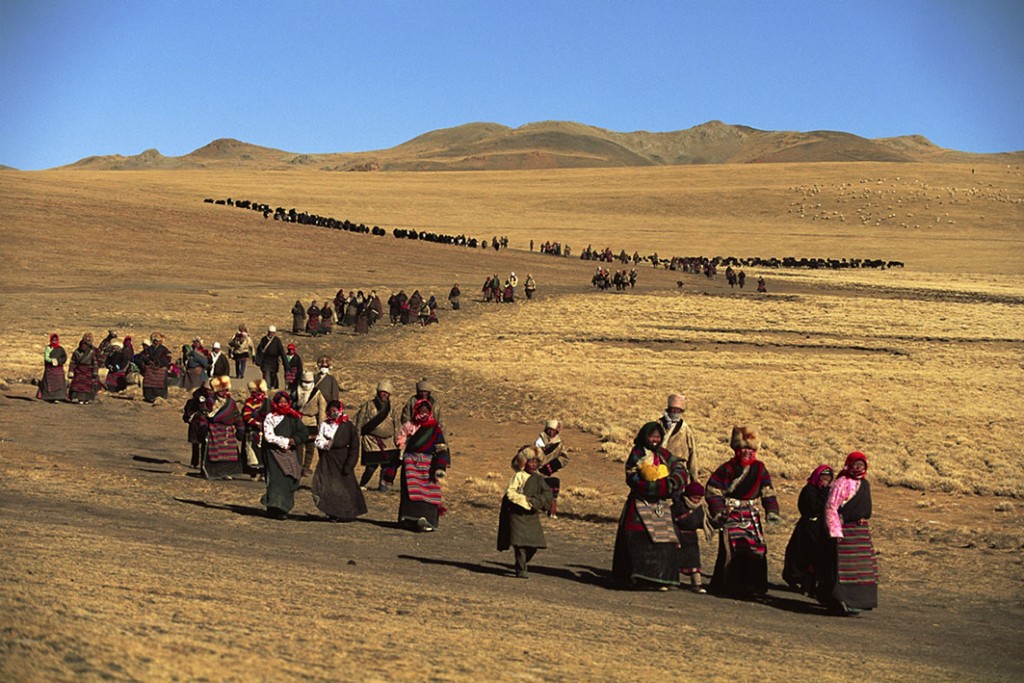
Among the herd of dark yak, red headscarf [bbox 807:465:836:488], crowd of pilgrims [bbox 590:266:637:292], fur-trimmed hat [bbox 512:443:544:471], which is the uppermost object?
the herd of dark yak

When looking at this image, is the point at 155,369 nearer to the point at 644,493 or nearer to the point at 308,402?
the point at 308,402

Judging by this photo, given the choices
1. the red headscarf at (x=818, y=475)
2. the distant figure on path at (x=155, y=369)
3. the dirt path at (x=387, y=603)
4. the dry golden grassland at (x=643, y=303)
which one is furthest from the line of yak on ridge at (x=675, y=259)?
the red headscarf at (x=818, y=475)

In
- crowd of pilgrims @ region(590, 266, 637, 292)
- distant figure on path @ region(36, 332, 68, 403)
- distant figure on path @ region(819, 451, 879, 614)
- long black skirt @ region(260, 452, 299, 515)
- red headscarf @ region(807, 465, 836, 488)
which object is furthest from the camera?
crowd of pilgrims @ region(590, 266, 637, 292)

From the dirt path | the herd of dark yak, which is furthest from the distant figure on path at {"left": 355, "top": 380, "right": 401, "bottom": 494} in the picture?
the herd of dark yak

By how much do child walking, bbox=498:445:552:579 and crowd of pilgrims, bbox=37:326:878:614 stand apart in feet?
0.04

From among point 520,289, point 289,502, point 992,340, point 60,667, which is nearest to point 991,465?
point 289,502

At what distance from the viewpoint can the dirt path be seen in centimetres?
Answer: 754

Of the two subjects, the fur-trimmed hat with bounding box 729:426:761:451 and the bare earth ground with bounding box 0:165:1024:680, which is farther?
the fur-trimmed hat with bounding box 729:426:761:451

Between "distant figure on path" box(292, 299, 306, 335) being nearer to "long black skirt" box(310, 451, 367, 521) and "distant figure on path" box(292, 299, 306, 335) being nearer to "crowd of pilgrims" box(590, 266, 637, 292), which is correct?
"crowd of pilgrims" box(590, 266, 637, 292)

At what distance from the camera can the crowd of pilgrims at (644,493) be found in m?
10.9

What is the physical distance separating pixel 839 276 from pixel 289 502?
63.6m

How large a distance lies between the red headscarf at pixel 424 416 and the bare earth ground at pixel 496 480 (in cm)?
144

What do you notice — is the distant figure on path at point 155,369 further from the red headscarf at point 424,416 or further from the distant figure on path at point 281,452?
the red headscarf at point 424,416

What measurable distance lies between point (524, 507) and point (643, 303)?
4343 centimetres
